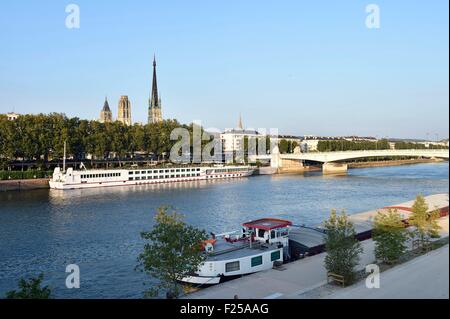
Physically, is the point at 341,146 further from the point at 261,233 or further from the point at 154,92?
the point at 261,233

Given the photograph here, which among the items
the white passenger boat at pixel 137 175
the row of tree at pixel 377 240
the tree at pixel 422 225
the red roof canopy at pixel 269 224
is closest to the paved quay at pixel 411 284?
the row of tree at pixel 377 240

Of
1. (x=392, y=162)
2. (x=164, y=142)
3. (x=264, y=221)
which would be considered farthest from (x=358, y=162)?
(x=264, y=221)

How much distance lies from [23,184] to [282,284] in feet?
132

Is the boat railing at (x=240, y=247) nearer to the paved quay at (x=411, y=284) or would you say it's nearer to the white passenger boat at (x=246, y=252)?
the white passenger boat at (x=246, y=252)

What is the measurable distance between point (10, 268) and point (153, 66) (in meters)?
118

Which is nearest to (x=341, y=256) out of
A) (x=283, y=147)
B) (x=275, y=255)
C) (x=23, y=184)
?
(x=275, y=255)

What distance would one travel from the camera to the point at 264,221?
20062mm

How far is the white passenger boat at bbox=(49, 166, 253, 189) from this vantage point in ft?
159

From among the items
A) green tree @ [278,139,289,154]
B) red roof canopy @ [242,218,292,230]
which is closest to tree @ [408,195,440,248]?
red roof canopy @ [242,218,292,230]

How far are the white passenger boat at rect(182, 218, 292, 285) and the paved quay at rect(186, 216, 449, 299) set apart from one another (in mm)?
1177

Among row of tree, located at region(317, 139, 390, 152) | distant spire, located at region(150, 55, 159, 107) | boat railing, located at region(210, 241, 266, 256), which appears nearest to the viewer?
boat railing, located at region(210, 241, 266, 256)

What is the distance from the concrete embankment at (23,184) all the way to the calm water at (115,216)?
10.8 ft

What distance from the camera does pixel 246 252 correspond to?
58.2 feet

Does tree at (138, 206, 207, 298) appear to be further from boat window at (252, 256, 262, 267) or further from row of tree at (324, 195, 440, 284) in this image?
row of tree at (324, 195, 440, 284)
